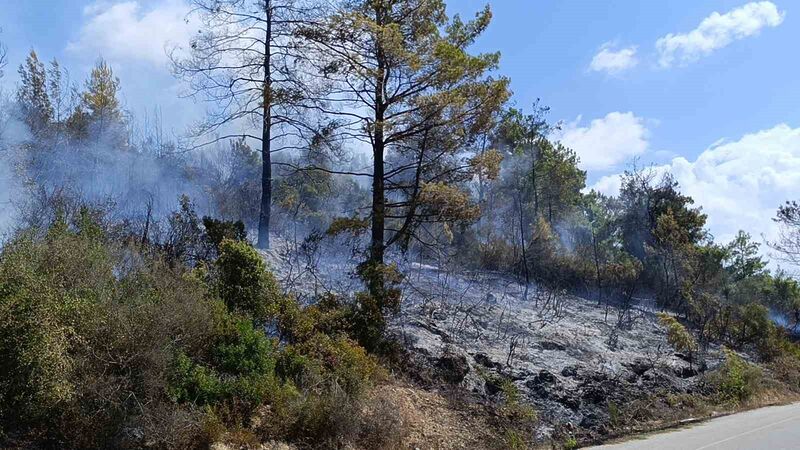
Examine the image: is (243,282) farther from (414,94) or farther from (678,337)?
(678,337)

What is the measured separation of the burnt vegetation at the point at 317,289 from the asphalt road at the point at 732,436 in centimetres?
116

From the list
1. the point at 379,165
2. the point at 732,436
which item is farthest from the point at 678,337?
the point at 379,165

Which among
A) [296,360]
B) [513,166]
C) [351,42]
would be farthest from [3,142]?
[513,166]

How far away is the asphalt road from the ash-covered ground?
143 centimetres

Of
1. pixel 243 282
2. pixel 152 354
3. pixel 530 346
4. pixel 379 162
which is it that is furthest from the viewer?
pixel 530 346

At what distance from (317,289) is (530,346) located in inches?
246

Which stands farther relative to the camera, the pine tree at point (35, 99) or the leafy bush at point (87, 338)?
the pine tree at point (35, 99)

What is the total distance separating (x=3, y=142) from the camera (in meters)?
18.1

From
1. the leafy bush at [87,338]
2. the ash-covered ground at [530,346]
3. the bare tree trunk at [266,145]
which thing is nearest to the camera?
the leafy bush at [87,338]

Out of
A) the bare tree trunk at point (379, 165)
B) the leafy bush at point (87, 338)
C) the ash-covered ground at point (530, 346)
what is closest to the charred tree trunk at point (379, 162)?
→ the bare tree trunk at point (379, 165)

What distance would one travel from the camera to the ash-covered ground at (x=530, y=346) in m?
16.8

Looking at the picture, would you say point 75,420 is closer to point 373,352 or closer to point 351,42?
point 373,352

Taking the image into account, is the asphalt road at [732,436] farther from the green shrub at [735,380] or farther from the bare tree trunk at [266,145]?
the bare tree trunk at [266,145]

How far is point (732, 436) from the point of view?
15.1 m
